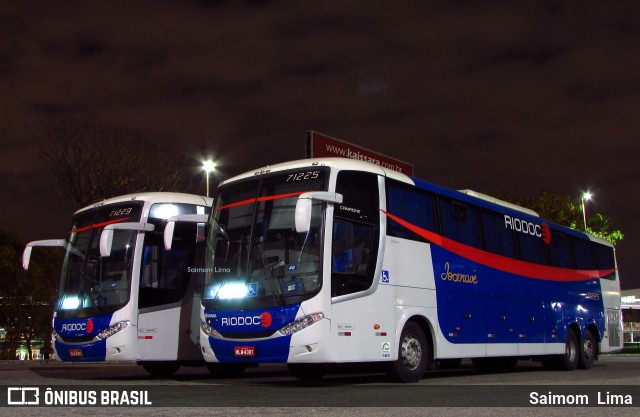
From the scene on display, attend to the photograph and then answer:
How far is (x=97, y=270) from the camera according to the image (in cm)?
1513

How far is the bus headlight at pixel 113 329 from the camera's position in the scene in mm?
14578

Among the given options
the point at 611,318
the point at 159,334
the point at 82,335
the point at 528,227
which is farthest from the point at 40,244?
the point at 611,318

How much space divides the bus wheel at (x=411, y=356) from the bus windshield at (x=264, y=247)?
2461 millimetres

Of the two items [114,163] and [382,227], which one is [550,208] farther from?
[382,227]

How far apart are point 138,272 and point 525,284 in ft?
29.1

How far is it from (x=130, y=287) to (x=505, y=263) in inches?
320

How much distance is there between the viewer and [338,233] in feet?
40.8

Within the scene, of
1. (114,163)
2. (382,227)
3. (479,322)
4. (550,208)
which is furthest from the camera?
(550,208)

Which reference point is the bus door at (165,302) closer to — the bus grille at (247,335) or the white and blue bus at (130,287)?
the white and blue bus at (130,287)

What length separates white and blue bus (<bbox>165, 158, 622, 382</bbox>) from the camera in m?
12.1

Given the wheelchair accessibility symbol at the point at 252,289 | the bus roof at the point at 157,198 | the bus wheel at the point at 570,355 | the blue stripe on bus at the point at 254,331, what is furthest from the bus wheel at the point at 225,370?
the bus wheel at the point at 570,355

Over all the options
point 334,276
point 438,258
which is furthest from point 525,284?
point 334,276

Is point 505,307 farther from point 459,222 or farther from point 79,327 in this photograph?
point 79,327

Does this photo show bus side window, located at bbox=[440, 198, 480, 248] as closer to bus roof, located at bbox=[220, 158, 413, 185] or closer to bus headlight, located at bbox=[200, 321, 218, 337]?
bus roof, located at bbox=[220, 158, 413, 185]
